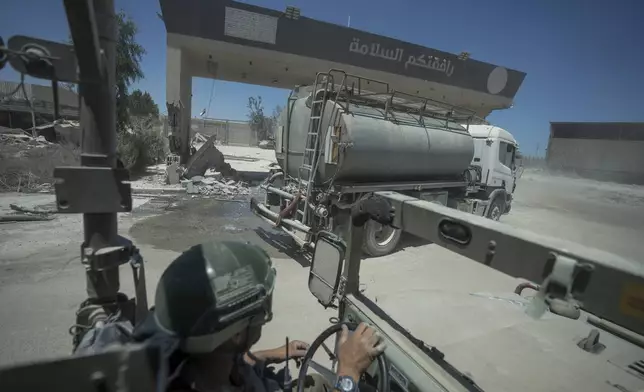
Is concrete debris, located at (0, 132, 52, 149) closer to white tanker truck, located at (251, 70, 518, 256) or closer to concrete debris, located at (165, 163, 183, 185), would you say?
concrete debris, located at (165, 163, 183, 185)

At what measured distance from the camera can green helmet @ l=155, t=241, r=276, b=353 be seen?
3.37 ft

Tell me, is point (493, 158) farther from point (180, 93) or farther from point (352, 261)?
point (180, 93)

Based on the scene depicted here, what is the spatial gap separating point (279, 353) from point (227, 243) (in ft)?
3.26

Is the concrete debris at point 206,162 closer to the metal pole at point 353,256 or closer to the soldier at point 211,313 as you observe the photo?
the metal pole at point 353,256

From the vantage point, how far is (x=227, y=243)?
127cm

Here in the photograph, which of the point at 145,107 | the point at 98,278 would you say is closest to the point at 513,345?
the point at 98,278

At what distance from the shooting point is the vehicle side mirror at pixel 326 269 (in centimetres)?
195

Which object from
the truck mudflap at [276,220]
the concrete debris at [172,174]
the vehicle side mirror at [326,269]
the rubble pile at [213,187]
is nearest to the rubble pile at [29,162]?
the concrete debris at [172,174]

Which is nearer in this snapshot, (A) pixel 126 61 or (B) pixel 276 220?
(B) pixel 276 220

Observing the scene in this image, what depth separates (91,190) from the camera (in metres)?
1.65

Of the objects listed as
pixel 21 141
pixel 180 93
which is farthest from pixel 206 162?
pixel 21 141

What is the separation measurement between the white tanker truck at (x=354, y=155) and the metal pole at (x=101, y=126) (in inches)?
121

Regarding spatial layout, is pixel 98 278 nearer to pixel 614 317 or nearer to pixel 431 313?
pixel 614 317

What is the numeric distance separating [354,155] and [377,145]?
0.58m
